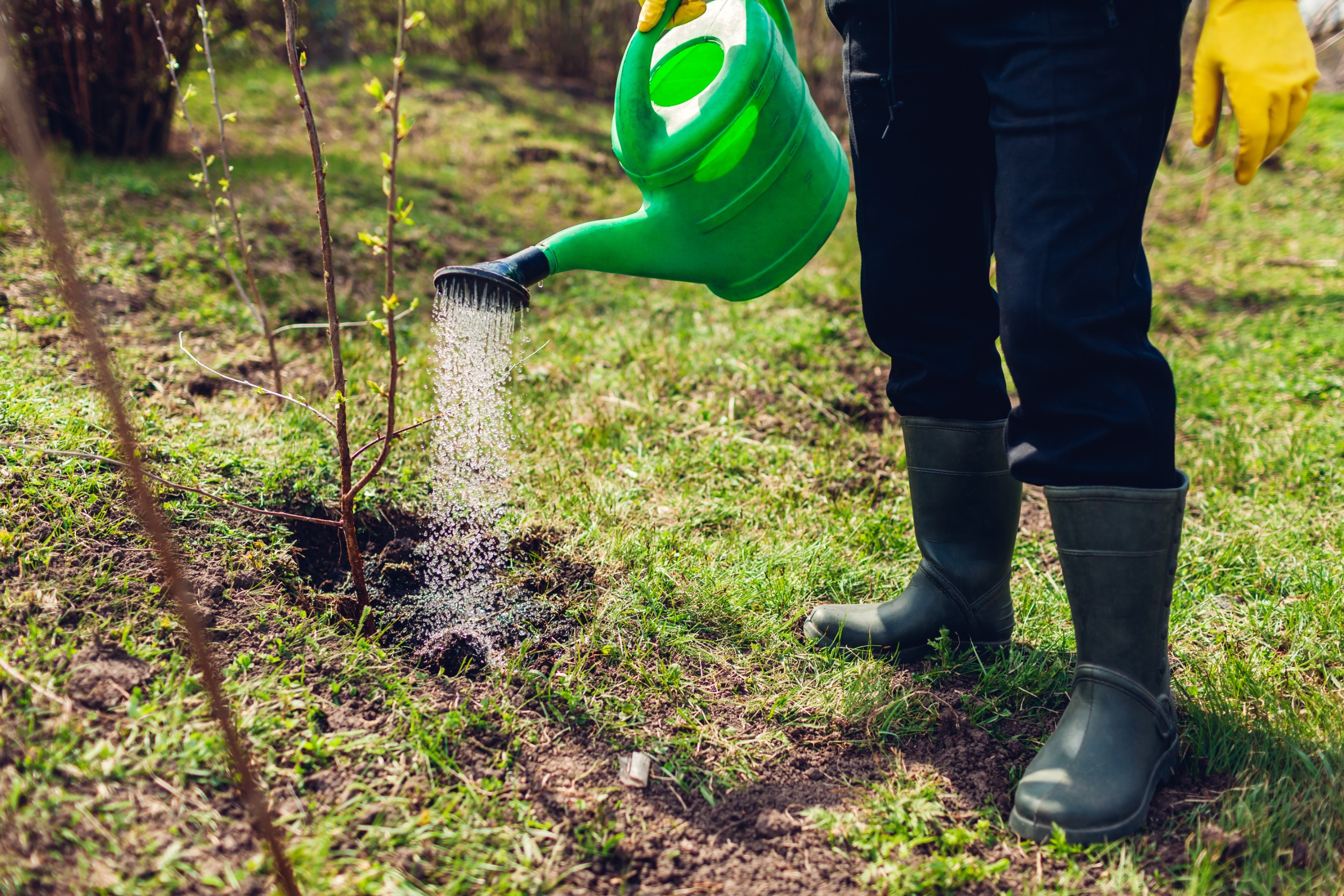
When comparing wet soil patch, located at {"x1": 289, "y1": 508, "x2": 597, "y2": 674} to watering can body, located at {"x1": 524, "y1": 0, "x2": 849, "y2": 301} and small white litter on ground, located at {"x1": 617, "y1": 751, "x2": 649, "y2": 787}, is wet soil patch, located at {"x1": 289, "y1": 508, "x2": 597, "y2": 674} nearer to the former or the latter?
small white litter on ground, located at {"x1": 617, "y1": 751, "x2": 649, "y2": 787}

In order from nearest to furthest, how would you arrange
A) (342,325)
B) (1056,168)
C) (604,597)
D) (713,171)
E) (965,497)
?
(1056,168)
(713,171)
(965,497)
(604,597)
(342,325)

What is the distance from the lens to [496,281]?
1.30 metres

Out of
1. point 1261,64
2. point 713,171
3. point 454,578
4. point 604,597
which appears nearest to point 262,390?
point 454,578

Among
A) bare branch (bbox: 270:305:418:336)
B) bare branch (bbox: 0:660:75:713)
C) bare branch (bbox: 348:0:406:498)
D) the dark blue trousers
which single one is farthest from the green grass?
the dark blue trousers

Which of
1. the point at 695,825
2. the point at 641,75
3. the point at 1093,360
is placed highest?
the point at 641,75

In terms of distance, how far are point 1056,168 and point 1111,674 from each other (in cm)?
74

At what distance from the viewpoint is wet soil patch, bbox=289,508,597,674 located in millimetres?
1594

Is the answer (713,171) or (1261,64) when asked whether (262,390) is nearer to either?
(713,171)

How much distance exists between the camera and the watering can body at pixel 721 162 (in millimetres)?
1440

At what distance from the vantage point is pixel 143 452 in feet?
5.79

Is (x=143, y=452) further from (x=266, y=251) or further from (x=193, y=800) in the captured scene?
(x=266, y=251)

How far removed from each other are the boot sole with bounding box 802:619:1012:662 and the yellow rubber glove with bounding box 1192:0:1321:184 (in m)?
0.90

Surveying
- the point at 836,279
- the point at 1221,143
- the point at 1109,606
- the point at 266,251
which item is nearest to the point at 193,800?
the point at 1109,606

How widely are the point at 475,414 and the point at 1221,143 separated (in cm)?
526
